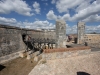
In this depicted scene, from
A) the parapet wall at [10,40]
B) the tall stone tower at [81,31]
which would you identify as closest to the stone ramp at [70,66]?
the parapet wall at [10,40]

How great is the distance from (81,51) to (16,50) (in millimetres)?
7701

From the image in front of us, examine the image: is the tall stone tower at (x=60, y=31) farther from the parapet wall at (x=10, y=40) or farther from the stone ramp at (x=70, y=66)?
the parapet wall at (x=10, y=40)

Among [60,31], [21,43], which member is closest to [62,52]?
[60,31]

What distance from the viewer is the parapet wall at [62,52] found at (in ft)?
25.4

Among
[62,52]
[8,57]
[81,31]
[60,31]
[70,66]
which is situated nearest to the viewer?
[70,66]

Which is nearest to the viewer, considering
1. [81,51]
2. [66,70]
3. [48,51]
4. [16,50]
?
[66,70]

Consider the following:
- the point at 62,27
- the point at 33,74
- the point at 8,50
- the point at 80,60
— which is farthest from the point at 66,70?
the point at 8,50

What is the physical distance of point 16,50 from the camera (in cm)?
1009

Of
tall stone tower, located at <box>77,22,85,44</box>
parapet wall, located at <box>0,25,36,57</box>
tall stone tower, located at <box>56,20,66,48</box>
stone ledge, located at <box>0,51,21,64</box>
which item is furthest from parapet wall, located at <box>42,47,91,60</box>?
tall stone tower, located at <box>77,22,85,44</box>

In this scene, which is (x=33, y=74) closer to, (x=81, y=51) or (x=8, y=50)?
(x=8, y=50)

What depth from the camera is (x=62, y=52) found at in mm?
8281

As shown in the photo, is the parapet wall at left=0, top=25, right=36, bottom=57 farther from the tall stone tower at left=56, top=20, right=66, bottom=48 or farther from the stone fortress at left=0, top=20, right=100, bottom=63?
the tall stone tower at left=56, top=20, right=66, bottom=48

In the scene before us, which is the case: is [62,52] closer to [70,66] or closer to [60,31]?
[70,66]

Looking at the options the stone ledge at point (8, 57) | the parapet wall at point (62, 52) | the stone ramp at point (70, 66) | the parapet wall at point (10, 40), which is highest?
the parapet wall at point (10, 40)
